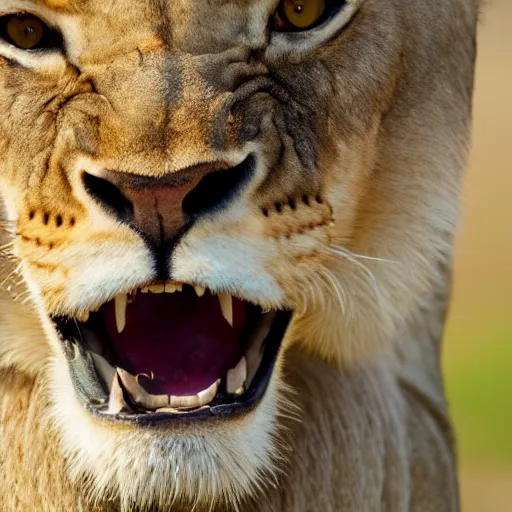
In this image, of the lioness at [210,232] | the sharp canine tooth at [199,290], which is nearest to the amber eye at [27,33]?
the lioness at [210,232]

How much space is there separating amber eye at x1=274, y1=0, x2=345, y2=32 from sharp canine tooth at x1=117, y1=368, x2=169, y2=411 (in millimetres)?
722

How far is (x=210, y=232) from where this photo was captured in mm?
2566

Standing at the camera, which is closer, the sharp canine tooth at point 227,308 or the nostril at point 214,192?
the nostril at point 214,192

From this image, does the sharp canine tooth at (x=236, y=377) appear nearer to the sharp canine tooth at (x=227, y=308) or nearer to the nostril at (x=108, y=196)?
the sharp canine tooth at (x=227, y=308)

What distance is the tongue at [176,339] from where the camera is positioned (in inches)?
110

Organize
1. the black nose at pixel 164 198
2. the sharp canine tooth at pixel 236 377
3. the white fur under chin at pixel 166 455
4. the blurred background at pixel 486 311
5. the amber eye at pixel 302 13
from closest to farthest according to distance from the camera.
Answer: the black nose at pixel 164 198, the white fur under chin at pixel 166 455, the sharp canine tooth at pixel 236 377, the amber eye at pixel 302 13, the blurred background at pixel 486 311

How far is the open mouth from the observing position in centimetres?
278

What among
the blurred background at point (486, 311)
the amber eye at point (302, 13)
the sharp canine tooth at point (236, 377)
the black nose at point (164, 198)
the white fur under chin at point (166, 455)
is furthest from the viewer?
the blurred background at point (486, 311)

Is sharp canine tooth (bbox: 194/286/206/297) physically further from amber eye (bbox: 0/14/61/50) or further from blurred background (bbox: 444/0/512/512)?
blurred background (bbox: 444/0/512/512)

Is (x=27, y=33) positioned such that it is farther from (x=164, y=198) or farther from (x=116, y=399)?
(x=116, y=399)

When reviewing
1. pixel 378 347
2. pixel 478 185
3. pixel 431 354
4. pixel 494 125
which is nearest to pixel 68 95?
pixel 378 347

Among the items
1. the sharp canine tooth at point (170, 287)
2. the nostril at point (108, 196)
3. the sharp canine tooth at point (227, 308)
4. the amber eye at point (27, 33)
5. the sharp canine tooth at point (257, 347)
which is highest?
the amber eye at point (27, 33)

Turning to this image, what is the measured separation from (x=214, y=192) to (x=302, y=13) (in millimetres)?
567

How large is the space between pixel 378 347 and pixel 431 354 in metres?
0.55
